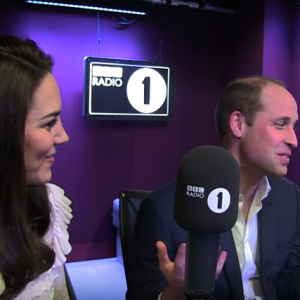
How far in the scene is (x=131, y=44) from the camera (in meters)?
3.33

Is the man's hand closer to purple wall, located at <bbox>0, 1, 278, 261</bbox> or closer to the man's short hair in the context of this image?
the man's short hair

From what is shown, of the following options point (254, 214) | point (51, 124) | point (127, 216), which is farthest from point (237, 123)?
point (51, 124)

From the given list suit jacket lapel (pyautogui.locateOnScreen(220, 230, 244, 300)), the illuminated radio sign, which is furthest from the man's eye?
the illuminated radio sign

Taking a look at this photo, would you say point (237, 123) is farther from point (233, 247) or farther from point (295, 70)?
point (295, 70)

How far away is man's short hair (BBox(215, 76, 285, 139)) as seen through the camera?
A: 1335mm

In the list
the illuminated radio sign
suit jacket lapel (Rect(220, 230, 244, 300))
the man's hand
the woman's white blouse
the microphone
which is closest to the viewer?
the microphone

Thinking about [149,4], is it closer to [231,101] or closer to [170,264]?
[231,101]

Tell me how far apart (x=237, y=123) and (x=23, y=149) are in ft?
2.44

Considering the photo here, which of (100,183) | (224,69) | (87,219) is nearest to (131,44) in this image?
(224,69)

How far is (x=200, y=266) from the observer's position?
1.91 feet

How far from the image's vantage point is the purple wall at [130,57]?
3.13m

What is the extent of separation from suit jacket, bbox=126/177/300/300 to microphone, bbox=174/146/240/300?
48 cm

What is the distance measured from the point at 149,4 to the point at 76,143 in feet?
4.12

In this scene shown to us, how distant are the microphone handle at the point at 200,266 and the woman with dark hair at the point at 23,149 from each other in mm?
511
